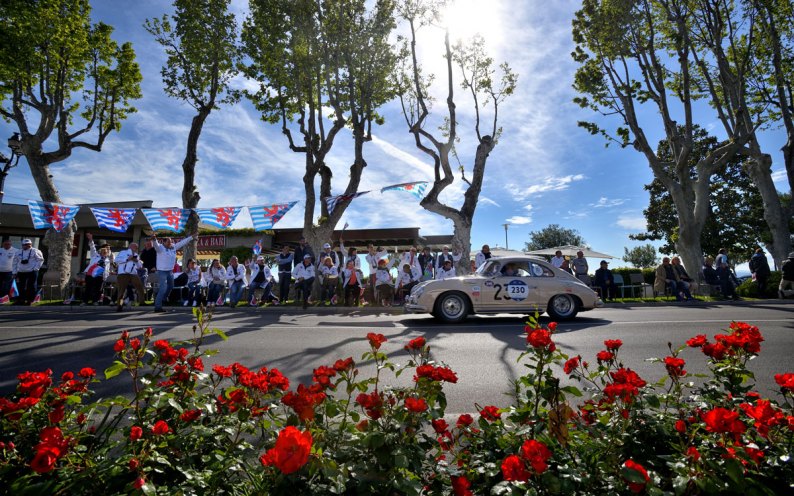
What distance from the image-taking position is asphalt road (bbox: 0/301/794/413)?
4777 mm

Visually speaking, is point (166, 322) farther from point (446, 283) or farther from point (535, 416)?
point (535, 416)

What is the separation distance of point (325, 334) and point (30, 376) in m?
5.73

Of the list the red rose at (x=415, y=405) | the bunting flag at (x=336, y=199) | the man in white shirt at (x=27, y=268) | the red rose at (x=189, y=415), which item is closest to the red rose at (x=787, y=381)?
the red rose at (x=415, y=405)

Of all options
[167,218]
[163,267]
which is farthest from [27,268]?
[163,267]

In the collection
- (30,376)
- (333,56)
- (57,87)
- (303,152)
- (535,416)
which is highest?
(333,56)

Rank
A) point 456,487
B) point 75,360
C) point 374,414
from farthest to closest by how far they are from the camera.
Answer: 1. point 75,360
2. point 374,414
3. point 456,487

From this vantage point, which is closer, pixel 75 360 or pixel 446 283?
pixel 75 360

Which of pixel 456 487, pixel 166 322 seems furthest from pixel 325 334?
pixel 456 487

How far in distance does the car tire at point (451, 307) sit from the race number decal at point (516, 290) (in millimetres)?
1090

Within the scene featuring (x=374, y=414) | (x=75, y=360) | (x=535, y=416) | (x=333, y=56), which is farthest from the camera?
(x=333, y=56)

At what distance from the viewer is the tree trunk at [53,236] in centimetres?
1639

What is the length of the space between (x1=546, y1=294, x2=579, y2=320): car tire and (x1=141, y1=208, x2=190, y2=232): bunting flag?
44.1 feet

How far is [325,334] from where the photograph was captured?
7613 mm

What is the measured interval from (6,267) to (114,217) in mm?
3437
